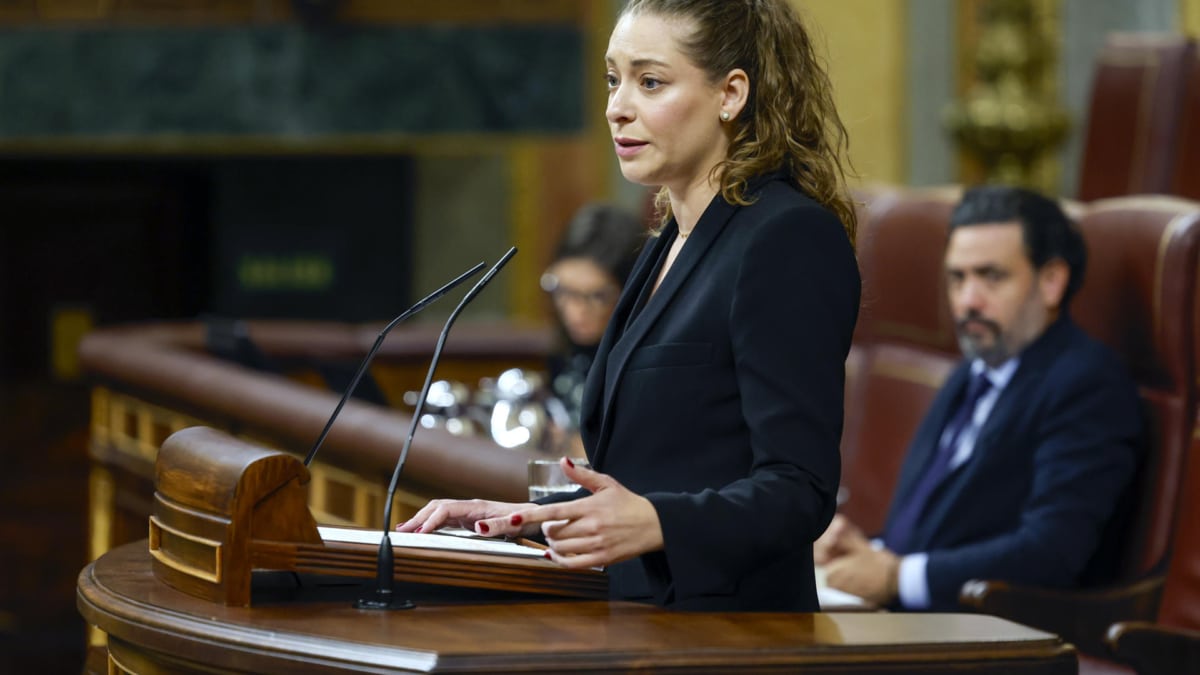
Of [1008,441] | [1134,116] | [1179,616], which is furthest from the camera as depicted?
[1134,116]

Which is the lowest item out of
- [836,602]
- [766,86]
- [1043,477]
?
[836,602]

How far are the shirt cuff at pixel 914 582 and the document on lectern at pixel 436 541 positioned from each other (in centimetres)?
170

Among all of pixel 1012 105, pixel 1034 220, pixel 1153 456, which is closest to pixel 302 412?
pixel 1034 220

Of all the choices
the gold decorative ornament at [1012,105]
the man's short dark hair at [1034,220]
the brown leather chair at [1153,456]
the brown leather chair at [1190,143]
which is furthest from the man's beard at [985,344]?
the gold decorative ornament at [1012,105]

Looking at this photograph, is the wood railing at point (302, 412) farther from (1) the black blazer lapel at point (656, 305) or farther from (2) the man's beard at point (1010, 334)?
(2) the man's beard at point (1010, 334)

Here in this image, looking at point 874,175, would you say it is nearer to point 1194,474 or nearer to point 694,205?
point 1194,474

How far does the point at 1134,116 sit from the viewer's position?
523cm

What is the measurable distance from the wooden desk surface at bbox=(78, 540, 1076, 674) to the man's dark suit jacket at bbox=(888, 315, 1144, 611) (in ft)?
5.38

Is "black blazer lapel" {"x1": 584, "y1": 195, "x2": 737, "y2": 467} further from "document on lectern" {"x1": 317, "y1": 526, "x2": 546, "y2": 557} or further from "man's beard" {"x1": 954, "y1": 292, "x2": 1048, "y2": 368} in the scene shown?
"man's beard" {"x1": 954, "y1": 292, "x2": 1048, "y2": 368}

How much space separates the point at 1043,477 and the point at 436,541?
182 centimetres

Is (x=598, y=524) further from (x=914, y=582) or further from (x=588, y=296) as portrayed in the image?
(x=588, y=296)

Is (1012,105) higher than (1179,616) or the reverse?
higher

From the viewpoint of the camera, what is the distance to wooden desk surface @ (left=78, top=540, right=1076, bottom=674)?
4.61 feet

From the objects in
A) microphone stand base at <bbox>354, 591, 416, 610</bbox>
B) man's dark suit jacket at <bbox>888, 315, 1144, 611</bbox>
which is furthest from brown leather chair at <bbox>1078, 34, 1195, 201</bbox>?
microphone stand base at <bbox>354, 591, 416, 610</bbox>
